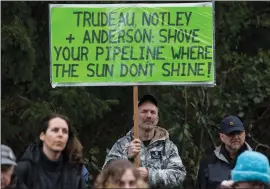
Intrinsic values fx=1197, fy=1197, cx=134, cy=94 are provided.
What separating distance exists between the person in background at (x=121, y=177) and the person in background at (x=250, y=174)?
71 cm

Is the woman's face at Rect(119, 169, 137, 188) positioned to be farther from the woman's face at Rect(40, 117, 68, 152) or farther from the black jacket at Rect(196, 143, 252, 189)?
the black jacket at Rect(196, 143, 252, 189)

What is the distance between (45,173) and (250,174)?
174 centimetres

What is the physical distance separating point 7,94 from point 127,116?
1.49m

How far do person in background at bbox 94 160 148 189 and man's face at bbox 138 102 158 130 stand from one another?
2.03 meters

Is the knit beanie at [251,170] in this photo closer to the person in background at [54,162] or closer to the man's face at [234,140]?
the person in background at [54,162]

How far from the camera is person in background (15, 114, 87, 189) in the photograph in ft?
30.6

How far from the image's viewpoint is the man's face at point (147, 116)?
34.0 ft

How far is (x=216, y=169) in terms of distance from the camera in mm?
10484

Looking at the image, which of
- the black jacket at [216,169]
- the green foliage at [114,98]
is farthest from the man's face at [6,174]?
the green foliage at [114,98]

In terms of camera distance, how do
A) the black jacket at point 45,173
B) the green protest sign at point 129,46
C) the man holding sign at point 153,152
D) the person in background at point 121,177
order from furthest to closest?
the green protest sign at point 129,46 → the man holding sign at point 153,152 → the black jacket at point 45,173 → the person in background at point 121,177

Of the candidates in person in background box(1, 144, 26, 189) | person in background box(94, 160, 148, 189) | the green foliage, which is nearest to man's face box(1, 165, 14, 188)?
person in background box(1, 144, 26, 189)

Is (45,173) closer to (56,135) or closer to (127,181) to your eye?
(56,135)

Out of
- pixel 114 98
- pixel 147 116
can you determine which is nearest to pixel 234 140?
pixel 147 116

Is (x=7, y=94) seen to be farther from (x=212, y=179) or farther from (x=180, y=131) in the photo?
(x=212, y=179)
